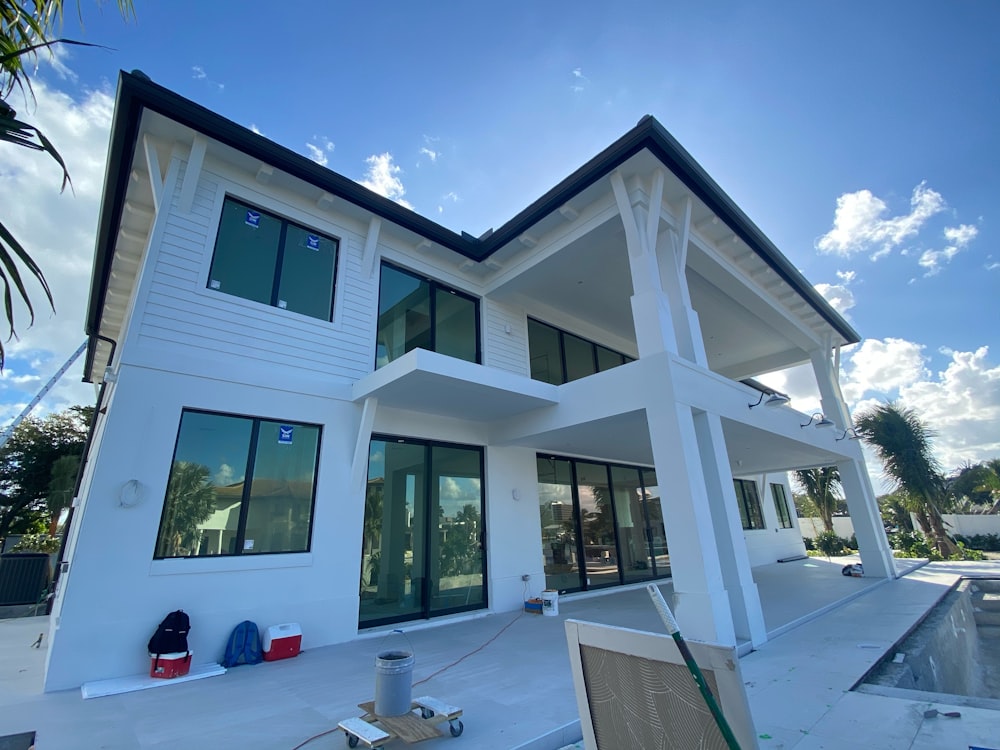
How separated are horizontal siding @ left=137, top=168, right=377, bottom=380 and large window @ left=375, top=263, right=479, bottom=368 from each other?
57 centimetres

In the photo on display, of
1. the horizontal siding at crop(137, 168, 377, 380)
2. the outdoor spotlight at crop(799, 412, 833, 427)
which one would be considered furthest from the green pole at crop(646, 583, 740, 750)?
the outdoor spotlight at crop(799, 412, 833, 427)

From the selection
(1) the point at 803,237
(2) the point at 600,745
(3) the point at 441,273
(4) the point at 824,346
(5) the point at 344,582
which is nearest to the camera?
(2) the point at 600,745

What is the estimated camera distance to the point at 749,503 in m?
15.5

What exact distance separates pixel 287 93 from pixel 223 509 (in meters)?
6.18

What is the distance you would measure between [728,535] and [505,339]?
16.7 feet

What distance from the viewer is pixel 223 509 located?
513 cm

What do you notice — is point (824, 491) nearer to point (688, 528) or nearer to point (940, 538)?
point (940, 538)

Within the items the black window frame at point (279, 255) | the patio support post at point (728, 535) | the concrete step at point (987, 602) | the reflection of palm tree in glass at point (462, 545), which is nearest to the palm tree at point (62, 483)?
the black window frame at point (279, 255)

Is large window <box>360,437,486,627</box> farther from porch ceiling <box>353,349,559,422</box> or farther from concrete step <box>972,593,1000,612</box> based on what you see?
concrete step <box>972,593,1000,612</box>

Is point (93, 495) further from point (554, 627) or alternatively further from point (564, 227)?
point (564, 227)

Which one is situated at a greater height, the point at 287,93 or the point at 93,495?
the point at 287,93

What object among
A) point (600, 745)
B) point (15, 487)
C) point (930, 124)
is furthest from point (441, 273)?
point (15, 487)

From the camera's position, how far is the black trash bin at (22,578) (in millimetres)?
9648

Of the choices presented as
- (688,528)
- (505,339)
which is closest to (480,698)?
(688,528)
